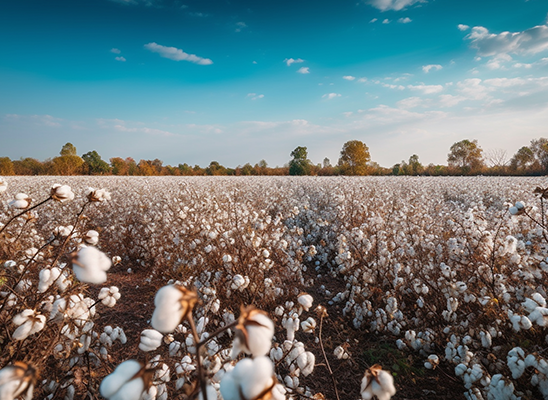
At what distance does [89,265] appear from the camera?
98 cm

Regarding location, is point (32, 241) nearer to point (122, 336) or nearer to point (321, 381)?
point (122, 336)

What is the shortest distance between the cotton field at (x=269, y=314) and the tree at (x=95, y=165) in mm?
50215

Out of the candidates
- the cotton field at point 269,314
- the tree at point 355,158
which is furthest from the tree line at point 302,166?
the cotton field at point 269,314

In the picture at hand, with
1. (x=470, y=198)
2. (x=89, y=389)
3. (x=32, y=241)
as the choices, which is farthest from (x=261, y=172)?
(x=89, y=389)

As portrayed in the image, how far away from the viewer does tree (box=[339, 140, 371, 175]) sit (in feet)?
183

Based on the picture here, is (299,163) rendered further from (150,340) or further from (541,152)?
(150,340)

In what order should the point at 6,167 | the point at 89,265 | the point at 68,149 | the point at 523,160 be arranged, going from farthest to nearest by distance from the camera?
the point at 68,149, the point at 6,167, the point at 523,160, the point at 89,265

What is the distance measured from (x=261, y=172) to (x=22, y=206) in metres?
52.5

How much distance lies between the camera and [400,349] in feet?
10.3

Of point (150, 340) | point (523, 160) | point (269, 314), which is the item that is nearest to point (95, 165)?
point (269, 314)

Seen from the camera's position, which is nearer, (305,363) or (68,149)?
(305,363)

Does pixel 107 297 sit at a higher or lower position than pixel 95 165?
lower

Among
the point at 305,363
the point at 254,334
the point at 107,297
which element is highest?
the point at 254,334

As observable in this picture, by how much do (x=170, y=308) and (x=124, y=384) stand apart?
29 cm
